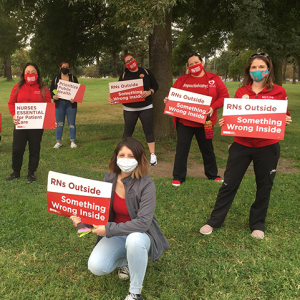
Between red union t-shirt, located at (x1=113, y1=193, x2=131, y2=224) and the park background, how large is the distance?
2.07 feet

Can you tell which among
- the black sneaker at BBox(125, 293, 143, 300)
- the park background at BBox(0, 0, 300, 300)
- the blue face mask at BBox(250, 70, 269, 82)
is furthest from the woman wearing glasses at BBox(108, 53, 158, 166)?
the black sneaker at BBox(125, 293, 143, 300)

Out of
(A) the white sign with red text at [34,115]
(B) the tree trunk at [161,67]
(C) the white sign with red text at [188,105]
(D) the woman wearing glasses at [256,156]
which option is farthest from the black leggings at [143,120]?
(D) the woman wearing glasses at [256,156]

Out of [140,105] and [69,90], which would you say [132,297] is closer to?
[140,105]

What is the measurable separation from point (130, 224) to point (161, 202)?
2.28m

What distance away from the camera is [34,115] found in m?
5.57

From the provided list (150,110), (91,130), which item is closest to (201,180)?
(150,110)

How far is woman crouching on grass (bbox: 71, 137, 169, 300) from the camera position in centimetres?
263

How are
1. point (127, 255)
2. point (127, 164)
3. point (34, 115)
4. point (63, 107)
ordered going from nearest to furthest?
point (127, 255), point (127, 164), point (34, 115), point (63, 107)

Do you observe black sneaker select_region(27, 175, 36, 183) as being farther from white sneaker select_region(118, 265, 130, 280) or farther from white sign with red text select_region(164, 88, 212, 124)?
white sneaker select_region(118, 265, 130, 280)

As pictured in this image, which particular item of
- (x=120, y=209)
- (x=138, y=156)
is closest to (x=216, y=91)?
(x=138, y=156)

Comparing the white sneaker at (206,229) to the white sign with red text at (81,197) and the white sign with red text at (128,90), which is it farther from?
the white sign with red text at (128,90)

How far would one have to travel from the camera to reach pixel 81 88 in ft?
26.8

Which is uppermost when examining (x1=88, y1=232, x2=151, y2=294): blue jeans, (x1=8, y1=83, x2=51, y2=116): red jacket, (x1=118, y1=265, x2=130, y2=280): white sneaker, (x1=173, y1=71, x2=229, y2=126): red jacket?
(x1=173, y1=71, x2=229, y2=126): red jacket

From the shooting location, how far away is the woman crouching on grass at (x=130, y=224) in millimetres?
2632
